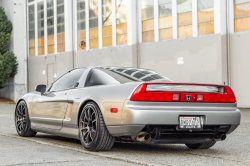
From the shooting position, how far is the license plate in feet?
18.6

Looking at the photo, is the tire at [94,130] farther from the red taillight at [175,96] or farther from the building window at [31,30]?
the building window at [31,30]

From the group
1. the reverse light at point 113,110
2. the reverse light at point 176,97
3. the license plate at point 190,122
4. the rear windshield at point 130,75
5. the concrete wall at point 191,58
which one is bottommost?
the license plate at point 190,122

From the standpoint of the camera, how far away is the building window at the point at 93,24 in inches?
1086

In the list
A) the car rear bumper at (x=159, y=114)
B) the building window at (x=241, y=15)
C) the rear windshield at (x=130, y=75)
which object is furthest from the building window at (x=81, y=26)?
the car rear bumper at (x=159, y=114)

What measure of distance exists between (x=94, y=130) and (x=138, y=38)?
62.6ft

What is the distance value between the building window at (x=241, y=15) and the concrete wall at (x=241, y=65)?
12.2 inches

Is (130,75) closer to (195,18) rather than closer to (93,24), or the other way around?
(195,18)

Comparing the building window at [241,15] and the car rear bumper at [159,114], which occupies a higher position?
the building window at [241,15]

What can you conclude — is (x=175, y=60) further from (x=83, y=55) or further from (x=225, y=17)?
(x=83, y=55)

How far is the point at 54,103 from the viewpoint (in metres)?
7.19

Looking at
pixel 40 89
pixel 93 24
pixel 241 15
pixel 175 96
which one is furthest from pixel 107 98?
pixel 93 24

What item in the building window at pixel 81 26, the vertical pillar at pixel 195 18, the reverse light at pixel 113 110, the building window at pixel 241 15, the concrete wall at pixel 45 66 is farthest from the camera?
the concrete wall at pixel 45 66

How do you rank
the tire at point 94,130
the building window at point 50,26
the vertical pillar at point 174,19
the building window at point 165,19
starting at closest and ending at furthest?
1. the tire at point 94,130
2. the vertical pillar at point 174,19
3. the building window at point 165,19
4. the building window at point 50,26

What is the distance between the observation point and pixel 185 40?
22.0m
